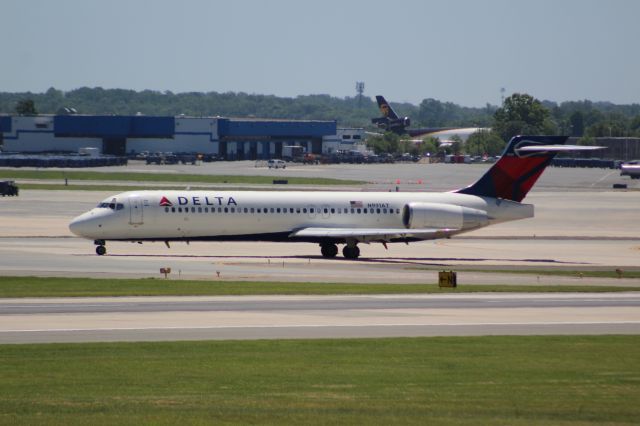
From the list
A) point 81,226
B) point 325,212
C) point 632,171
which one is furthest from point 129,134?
point 81,226

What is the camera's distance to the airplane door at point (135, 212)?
53.2m

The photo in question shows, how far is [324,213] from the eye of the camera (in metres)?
56.2

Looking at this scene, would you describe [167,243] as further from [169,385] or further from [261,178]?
[261,178]

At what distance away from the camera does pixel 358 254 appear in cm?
5556

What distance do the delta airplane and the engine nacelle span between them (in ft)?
0.17

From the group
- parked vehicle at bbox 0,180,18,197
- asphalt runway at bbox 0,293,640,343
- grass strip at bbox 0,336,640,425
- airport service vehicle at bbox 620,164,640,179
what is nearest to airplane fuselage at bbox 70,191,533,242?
asphalt runway at bbox 0,293,640,343

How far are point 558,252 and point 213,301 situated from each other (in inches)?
1121

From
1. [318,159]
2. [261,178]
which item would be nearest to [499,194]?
[261,178]

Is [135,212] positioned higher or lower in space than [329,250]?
higher

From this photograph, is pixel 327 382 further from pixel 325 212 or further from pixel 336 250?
pixel 325 212

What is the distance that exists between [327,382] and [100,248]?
31371 millimetres

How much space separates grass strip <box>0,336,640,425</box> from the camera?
66.9 feet

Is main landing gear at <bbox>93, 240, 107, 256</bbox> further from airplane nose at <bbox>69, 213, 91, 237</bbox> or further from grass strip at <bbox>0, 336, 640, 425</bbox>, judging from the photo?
grass strip at <bbox>0, 336, 640, 425</bbox>

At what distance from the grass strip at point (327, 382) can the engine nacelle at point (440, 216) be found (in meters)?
27.2
